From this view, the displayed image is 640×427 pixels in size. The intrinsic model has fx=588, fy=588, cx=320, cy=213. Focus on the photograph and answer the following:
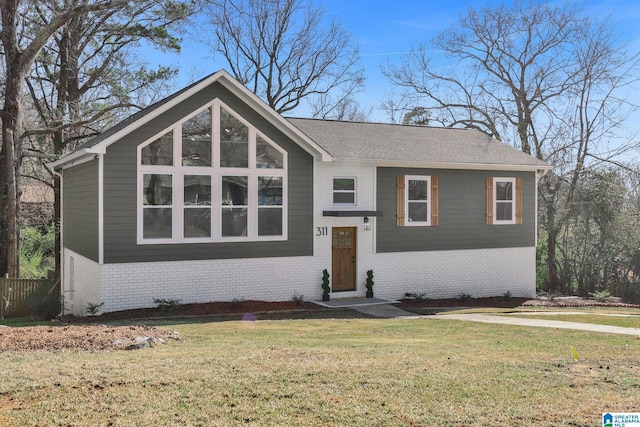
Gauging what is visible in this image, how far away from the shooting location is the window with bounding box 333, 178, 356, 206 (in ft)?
59.5

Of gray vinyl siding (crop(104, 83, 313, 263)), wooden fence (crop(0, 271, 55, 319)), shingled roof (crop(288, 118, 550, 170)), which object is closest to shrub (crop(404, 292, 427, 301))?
gray vinyl siding (crop(104, 83, 313, 263))

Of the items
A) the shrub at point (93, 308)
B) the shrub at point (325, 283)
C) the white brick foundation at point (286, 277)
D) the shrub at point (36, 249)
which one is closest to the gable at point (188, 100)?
the white brick foundation at point (286, 277)

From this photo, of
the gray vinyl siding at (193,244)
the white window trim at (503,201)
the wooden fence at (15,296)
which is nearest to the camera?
the gray vinyl siding at (193,244)

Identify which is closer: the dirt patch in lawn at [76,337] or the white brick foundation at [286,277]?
the dirt patch in lawn at [76,337]

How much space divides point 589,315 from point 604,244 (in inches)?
476

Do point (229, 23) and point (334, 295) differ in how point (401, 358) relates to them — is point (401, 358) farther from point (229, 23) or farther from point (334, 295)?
point (229, 23)

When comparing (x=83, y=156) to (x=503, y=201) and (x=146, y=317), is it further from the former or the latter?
(x=503, y=201)

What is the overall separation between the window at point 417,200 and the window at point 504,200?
7.34ft

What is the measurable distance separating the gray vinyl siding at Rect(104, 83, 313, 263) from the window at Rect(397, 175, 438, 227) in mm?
3278

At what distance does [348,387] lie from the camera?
6.82 metres

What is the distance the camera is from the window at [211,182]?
15.4 metres

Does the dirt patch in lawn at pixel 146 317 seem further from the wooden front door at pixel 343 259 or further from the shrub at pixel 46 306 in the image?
the shrub at pixel 46 306

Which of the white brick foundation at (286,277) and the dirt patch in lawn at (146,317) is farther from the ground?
the white brick foundation at (286,277)

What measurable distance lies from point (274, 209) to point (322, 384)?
10.3 meters
